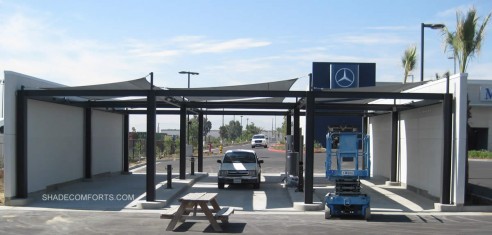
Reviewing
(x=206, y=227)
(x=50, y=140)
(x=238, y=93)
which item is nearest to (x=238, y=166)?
(x=238, y=93)

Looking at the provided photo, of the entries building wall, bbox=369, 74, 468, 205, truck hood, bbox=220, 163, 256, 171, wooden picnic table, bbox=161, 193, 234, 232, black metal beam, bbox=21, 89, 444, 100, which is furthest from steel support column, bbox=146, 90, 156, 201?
building wall, bbox=369, 74, 468, 205

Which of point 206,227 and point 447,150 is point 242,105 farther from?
point 206,227

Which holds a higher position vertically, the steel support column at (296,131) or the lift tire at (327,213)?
the steel support column at (296,131)

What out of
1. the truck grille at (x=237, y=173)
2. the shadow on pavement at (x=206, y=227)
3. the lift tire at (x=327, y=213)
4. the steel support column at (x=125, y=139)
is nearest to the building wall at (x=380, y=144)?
the truck grille at (x=237, y=173)

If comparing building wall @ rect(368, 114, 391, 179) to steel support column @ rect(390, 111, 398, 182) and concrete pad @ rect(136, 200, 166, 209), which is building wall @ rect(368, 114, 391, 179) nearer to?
steel support column @ rect(390, 111, 398, 182)

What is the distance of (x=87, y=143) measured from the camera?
2202 centimetres

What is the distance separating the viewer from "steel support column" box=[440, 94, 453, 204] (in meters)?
14.7

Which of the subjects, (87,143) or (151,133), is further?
(87,143)

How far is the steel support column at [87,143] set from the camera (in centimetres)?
2195

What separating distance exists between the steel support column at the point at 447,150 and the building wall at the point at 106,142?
14784 mm

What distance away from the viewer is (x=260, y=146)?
7262 cm

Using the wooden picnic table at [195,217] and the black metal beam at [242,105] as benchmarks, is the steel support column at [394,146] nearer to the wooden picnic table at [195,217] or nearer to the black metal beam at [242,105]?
the black metal beam at [242,105]

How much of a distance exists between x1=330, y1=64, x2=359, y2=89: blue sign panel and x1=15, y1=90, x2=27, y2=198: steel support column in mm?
9073

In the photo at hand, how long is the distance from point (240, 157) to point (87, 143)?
258 inches
